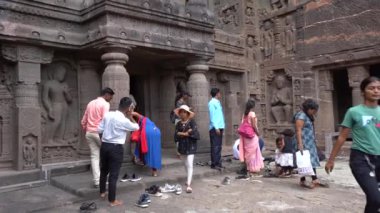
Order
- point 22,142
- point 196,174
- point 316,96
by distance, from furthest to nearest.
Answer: point 316,96 → point 196,174 → point 22,142

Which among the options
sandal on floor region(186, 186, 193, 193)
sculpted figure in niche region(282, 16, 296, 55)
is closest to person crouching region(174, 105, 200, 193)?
sandal on floor region(186, 186, 193, 193)

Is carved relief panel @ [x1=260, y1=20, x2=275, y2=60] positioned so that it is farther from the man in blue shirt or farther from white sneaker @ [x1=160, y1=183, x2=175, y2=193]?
white sneaker @ [x1=160, y1=183, x2=175, y2=193]

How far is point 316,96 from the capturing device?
11.0 metres

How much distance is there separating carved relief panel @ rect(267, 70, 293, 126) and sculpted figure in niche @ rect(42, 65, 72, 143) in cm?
752

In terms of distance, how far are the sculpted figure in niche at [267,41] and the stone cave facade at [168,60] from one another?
0.13ft

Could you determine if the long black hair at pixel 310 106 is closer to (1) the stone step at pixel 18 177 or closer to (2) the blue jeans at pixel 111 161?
(2) the blue jeans at pixel 111 161

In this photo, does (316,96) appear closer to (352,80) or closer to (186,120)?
(352,80)

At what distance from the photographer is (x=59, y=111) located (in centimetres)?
722

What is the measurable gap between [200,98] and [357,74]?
16.8ft

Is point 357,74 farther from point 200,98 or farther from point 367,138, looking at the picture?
point 367,138

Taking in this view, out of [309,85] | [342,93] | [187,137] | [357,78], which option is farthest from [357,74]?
[187,137]

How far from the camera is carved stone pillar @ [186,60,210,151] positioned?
323 inches

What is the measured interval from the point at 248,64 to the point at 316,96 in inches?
103

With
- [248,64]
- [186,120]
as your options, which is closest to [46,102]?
[186,120]
